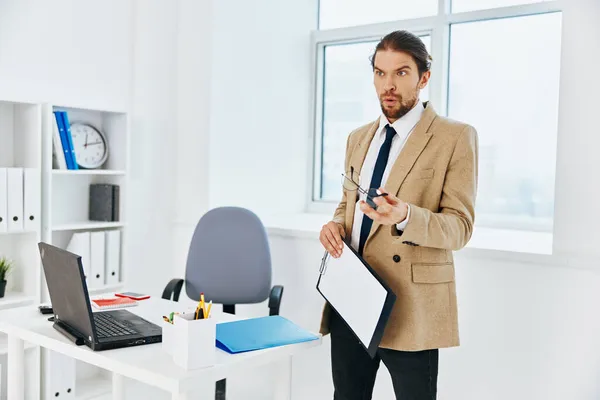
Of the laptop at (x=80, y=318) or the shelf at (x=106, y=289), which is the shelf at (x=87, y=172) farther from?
the laptop at (x=80, y=318)

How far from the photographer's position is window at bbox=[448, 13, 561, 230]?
3289 millimetres

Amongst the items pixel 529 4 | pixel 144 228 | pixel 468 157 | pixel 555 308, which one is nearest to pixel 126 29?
pixel 144 228

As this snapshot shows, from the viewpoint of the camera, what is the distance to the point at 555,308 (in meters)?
2.59

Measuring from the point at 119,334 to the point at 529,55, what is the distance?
8.38ft

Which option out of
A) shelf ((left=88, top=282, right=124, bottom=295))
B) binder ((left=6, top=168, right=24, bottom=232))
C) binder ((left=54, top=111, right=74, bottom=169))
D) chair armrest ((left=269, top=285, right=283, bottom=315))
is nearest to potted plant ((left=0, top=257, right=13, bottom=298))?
binder ((left=6, top=168, right=24, bottom=232))

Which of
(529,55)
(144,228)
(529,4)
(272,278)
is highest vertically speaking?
(529,4)

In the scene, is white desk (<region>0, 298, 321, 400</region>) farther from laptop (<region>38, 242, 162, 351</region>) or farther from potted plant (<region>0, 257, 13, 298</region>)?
potted plant (<region>0, 257, 13, 298</region>)

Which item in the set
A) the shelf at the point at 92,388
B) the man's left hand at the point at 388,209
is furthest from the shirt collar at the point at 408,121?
the shelf at the point at 92,388

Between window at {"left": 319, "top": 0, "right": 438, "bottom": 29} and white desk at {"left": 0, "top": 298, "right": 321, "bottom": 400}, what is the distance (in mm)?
2311

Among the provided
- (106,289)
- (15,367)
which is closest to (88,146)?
(106,289)

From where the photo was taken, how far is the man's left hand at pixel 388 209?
1749mm

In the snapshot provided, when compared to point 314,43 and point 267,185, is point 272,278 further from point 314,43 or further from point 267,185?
point 314,43

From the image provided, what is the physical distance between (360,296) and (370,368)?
0.31 m

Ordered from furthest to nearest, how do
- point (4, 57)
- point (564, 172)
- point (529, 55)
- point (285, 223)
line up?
point (285, 223) → point (529, 55) → point (4, 57) → point (564, 172)
